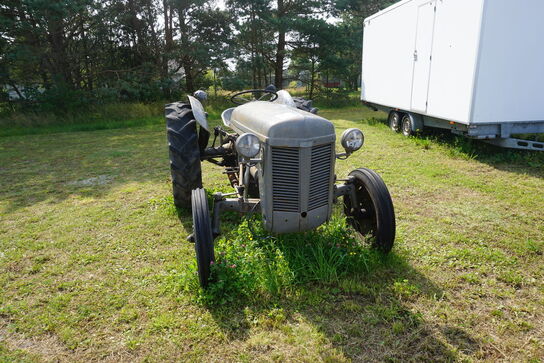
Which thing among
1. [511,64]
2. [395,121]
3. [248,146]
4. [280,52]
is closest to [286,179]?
[248,146]

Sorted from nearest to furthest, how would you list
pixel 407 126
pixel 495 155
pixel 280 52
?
pixel 495 155 < pixel 407 126 < pixel 280 52

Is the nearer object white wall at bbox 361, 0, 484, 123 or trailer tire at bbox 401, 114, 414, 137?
white wall at bbox 361, 0, 484, 123

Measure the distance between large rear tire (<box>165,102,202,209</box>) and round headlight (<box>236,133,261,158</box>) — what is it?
1341 millimetres

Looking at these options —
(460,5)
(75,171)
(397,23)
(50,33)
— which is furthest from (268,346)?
(50,33)

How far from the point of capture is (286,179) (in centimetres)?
278

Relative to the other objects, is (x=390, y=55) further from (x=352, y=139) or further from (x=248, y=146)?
(x=248, y=146)

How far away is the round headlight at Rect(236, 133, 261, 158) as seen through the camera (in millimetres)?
2617

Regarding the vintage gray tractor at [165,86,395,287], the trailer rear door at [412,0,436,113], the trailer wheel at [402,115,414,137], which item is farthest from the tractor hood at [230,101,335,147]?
the trailer wheel at [402,115,414,137]

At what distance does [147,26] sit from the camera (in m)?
13.8

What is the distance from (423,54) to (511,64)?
1.90m

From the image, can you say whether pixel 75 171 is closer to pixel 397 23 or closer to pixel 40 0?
pixel 40 0

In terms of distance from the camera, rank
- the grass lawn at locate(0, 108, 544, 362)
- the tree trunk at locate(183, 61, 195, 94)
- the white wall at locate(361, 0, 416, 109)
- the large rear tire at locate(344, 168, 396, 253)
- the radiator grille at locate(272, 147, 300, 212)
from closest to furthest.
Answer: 1. the grass lawn at locate(0, 108, 544, 362)
2. the radiator grille at locate(272, 147, 300, 212)
3. the large rear tire at locate(344, 168, 396, 253)
4. the white wall at locate(361, 0, 416, 109)
5. the tree trunk at locate(183, 61, 195, 94)

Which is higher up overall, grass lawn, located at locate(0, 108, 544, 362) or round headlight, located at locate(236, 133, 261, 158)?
round headlight, located at locate(236, 133, 261, 158)

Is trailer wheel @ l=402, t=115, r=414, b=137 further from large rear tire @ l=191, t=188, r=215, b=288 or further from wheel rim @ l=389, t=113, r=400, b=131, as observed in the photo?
large rear tire @ l=191, t=188, r=215, b=288
